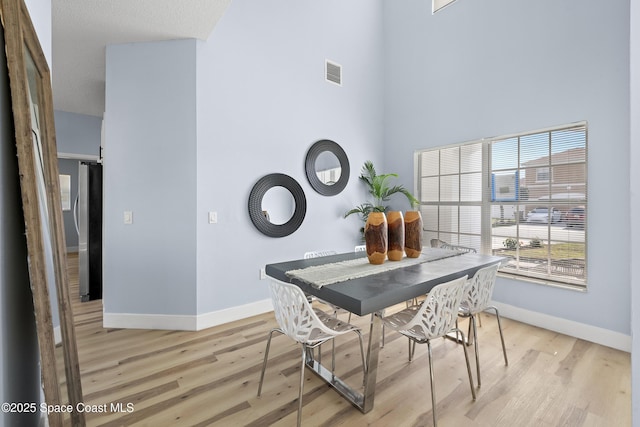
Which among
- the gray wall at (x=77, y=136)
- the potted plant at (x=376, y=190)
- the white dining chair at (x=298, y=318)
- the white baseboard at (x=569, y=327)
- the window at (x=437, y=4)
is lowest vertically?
the white baseboard at (x=569, y=327)

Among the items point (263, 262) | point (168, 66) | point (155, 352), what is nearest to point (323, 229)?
point (263, 262)

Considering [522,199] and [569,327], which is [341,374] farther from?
[522,199]

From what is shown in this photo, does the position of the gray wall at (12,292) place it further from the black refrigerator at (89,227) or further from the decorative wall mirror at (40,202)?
the black refrigerator at (89,227)

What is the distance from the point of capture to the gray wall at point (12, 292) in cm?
98

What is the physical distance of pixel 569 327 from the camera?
107 inches

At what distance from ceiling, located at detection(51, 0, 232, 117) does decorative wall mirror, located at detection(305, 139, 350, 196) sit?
1671 millimetres

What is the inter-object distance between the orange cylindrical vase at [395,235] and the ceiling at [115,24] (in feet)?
6.98

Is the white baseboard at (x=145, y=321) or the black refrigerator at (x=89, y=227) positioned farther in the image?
the black refrigerator at (x=89, y=227)

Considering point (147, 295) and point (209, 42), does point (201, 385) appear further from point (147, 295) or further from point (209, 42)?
point (209, 42)

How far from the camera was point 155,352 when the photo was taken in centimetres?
238

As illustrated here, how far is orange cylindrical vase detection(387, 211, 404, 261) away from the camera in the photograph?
6.97 feet

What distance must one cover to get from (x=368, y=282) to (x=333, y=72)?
323 centimetres

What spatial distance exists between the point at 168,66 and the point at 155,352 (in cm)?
259

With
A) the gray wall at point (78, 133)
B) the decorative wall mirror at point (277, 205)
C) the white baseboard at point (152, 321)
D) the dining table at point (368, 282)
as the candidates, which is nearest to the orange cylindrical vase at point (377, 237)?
the dining table at point (368, 282)
